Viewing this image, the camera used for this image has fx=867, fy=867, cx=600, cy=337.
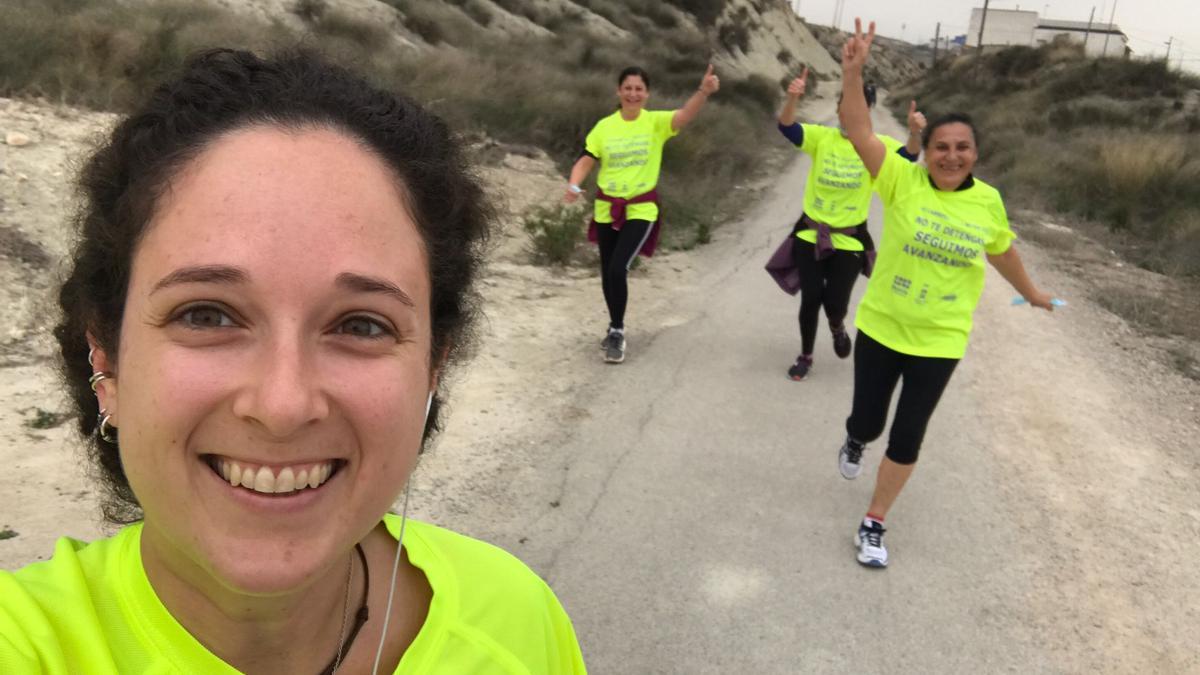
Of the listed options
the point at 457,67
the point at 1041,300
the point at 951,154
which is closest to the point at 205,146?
the point at 951,154

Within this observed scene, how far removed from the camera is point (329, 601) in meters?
1.20

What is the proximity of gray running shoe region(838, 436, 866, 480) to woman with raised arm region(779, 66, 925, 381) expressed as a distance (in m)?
1.71

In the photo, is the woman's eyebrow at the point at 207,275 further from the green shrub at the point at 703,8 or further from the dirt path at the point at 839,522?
the green shrub at the point at 703,8

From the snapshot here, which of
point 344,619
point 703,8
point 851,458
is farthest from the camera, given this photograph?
point 703,8

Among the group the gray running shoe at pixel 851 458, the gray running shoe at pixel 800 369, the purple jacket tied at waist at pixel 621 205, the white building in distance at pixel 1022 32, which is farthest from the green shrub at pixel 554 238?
the white building in distance at pixel 1022 32

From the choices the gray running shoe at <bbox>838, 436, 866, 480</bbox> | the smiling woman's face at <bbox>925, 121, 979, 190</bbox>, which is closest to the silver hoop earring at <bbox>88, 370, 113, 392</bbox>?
A: the smiling woman's face at <bbox>925, 121, 979, 190</bbox>

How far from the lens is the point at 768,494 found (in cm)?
423

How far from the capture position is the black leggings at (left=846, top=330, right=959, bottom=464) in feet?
11.8

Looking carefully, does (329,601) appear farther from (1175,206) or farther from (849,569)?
(1175,206)

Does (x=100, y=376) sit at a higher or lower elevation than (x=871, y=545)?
higher

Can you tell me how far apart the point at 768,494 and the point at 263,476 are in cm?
351

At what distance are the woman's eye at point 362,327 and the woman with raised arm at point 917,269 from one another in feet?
9.70

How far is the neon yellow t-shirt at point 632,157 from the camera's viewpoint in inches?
233

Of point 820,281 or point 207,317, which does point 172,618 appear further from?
point 820,281
